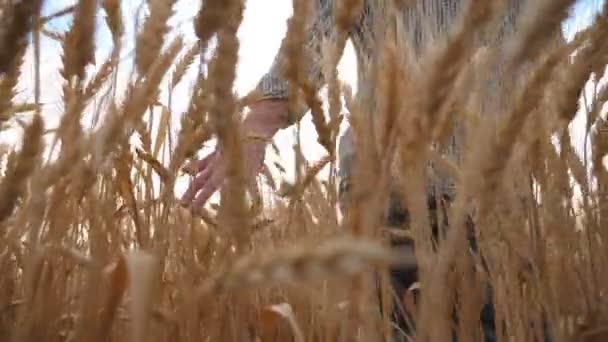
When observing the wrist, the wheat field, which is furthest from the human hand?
the wheat field

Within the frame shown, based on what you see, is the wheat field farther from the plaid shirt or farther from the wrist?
the wrist

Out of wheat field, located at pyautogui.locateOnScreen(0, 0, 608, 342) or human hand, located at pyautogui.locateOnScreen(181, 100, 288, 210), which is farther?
human hand, located at pyautogui.locateOnScreen(181, 100, 288, 210)

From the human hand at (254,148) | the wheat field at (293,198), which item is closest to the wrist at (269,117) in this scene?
the human hand at (254,148)

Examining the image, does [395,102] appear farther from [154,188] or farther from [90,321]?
[154,188]

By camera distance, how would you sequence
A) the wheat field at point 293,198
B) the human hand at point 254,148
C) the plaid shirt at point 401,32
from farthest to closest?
the human hand at point 254,148
the plaid shirt at point 401,32
the wheat field at point 293,198

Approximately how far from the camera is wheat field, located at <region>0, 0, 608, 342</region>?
0.34m

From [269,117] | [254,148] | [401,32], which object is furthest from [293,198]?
[269,117]

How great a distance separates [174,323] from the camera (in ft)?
1.34

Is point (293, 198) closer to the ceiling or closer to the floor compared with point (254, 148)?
closer to the floor

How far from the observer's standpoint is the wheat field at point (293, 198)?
338 mm

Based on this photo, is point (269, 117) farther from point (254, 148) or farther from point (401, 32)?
point (401, 32)

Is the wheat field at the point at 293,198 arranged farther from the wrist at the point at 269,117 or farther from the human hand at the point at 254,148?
the wrist at the point at 269,117

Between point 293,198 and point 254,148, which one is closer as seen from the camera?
point 293,198

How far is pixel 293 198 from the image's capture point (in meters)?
0.55
